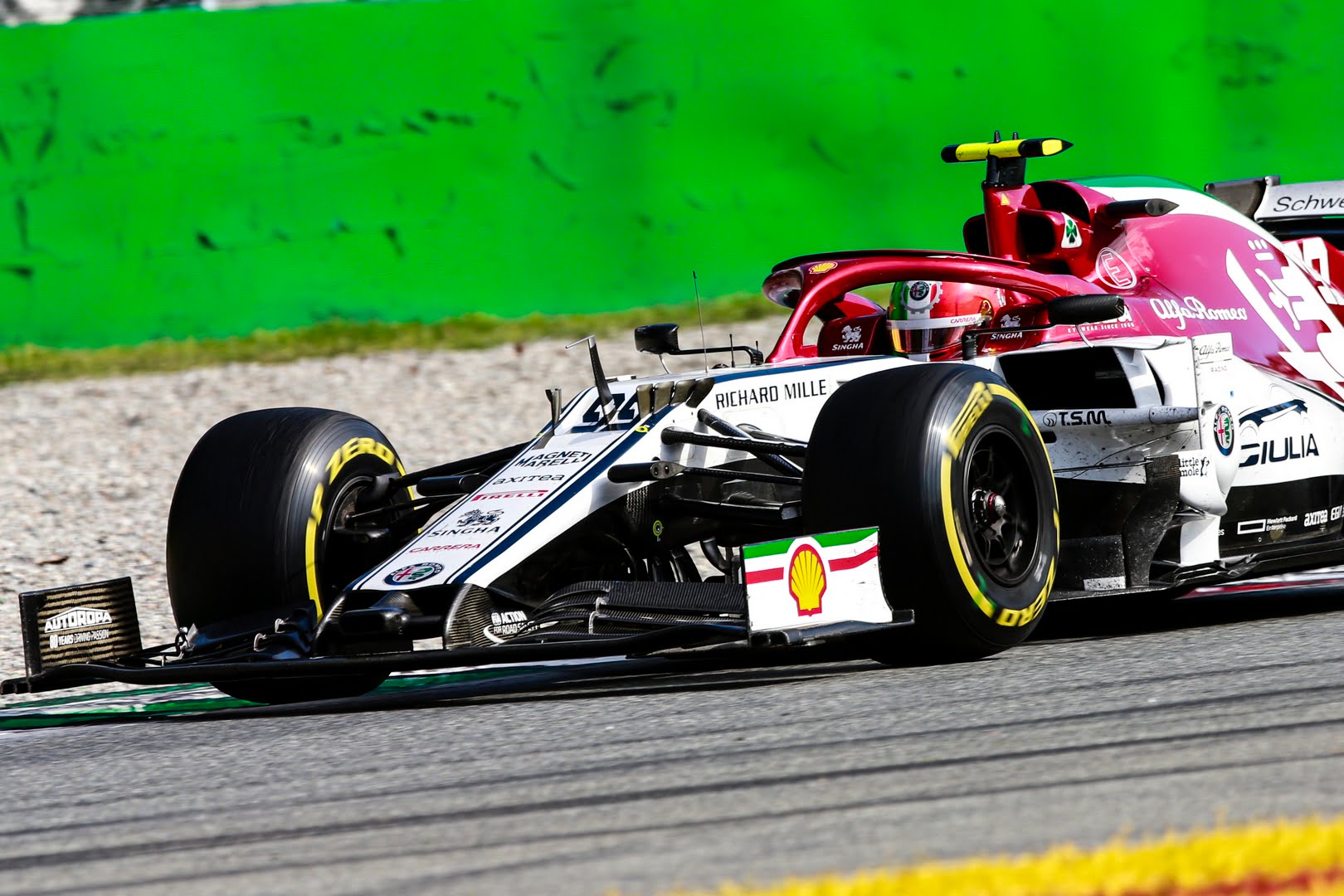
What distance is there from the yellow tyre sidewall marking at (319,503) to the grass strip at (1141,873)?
3.46 meters

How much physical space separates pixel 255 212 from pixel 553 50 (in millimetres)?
2353

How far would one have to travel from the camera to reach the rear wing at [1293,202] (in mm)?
8562

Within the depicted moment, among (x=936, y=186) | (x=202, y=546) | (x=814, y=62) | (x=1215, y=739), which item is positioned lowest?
(x=1215, y=739)

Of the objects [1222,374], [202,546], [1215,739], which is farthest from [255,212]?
[1215,739]

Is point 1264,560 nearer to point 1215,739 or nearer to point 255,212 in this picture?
point 1215,739

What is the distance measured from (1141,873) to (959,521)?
265 centimetres

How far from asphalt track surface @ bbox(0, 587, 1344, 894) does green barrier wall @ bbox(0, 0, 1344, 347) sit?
292 inches

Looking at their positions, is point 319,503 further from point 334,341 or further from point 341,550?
point 334,341

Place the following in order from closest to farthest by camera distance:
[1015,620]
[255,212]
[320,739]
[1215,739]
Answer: [1215,739], [320,739], [1015,620], [255,212]

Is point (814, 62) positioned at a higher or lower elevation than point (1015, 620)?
higher

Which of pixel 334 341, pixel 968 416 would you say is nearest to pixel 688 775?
pixel 968 416

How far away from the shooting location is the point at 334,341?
13.5m

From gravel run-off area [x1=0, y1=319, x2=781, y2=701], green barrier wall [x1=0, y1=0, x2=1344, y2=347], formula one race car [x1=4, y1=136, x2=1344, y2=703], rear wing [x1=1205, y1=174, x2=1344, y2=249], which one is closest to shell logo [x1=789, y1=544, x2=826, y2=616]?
formula one race car [x1=4, y1=136, x2=1344, y2=703]

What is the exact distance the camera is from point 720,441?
6230 mm
